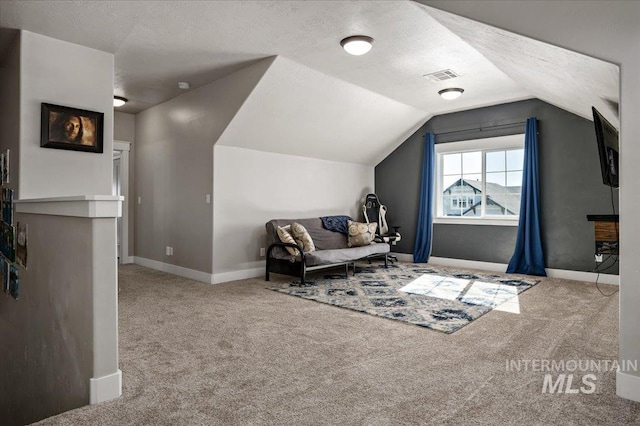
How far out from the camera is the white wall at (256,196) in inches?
207

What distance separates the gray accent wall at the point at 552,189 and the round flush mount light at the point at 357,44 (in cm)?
324

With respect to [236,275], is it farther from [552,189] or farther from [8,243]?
[552,189]

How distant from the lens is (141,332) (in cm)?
318

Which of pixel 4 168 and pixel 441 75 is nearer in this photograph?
pixel 4 168

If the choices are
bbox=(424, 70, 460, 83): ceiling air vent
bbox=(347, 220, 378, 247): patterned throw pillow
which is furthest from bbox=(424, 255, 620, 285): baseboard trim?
bbox=(424, 70, 460, 83): ceiling air vent

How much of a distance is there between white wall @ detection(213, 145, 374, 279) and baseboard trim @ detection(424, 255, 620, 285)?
206 cm

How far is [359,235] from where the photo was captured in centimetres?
607

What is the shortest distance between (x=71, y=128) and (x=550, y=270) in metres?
6.09

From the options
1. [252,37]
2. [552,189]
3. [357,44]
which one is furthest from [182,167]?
[552,189]

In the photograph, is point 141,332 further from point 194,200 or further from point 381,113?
point 381,113

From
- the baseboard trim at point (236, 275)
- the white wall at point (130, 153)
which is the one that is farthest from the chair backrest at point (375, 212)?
the white wall at point (130, 153)

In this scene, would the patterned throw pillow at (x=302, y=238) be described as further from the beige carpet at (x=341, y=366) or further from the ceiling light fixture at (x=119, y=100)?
the ceiling light fixture at (x=119, y=100)

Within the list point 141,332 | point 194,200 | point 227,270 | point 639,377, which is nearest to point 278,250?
point 227,270

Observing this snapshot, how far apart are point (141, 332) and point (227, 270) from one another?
215 cm
